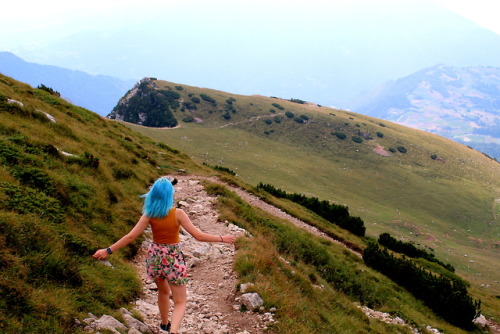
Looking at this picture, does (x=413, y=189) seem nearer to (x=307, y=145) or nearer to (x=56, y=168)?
(x=307, y=145)

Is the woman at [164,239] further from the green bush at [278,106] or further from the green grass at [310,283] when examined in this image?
the green bush at [278,106]

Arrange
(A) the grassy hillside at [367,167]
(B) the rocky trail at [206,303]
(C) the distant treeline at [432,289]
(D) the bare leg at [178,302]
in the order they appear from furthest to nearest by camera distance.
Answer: (A) the grassy hillside at [367,167] → (C) the distant treeline at [432,289] → (B) the rocky trail at [206,303] → (D) the bare leg at [178,302]

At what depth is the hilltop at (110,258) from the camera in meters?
5.67

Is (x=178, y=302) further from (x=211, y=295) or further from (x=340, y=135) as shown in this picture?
(x=340, y=135)

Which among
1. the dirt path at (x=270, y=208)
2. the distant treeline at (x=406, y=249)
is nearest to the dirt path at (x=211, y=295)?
the dirt path at (x=270, y=208)

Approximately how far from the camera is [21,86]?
2280 cm

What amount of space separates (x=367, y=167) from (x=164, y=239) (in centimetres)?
7820

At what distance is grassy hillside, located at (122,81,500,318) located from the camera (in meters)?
49.9

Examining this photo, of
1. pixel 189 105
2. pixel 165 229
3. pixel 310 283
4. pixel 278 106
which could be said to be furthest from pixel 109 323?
pixel 278 106

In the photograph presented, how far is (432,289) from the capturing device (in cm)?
1844

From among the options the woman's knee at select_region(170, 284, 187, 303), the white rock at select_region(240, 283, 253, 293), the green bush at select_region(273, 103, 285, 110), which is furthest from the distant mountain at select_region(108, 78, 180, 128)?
the woman's knee at select_region(170, 284, 187, 303)

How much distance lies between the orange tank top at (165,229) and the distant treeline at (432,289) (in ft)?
60.0

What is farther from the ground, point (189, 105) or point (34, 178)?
point (189, 105)

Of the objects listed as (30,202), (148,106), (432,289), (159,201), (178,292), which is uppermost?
(148,106)
